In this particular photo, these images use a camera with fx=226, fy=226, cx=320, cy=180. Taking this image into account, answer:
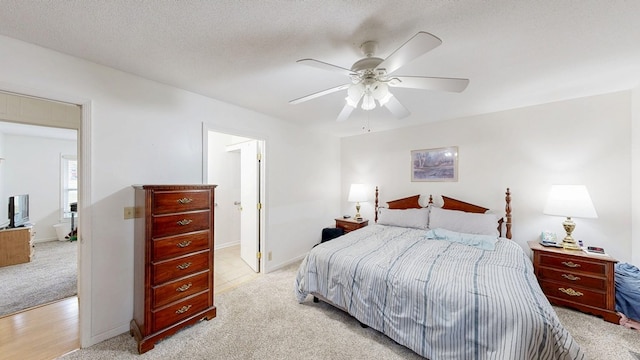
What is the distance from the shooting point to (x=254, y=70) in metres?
2.03

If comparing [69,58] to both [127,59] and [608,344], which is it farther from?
[608,344]

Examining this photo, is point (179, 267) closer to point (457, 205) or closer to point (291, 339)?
point (291, 339)

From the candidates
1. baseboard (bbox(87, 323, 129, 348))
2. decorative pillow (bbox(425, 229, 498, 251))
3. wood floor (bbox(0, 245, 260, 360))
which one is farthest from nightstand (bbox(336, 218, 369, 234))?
wood floor (bbox(0, 245, 260, 360))

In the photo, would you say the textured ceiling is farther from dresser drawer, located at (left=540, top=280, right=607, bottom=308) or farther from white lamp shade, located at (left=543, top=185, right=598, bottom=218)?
dresser drawer, located at (left=540, top=280, right=607, bottom=308)

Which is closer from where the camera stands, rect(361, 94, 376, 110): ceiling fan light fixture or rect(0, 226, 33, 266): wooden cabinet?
rect(361, 94, 376, 110): ceiling fan light fixture

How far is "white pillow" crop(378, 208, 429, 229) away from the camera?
3.44 meters

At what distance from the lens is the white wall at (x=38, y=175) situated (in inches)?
183

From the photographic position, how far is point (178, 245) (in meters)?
2.04

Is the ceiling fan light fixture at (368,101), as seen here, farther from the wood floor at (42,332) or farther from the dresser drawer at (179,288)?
the wood floor at (42,332)

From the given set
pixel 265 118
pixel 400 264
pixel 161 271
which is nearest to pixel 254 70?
pixel 265 118

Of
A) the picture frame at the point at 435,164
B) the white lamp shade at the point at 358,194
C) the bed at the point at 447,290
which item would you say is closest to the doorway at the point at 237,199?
the bed at the point at 447,290

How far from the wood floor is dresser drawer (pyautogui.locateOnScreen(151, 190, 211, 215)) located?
1351 mm

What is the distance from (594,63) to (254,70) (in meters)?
2.92

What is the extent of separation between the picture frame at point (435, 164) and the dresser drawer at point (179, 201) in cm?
325
